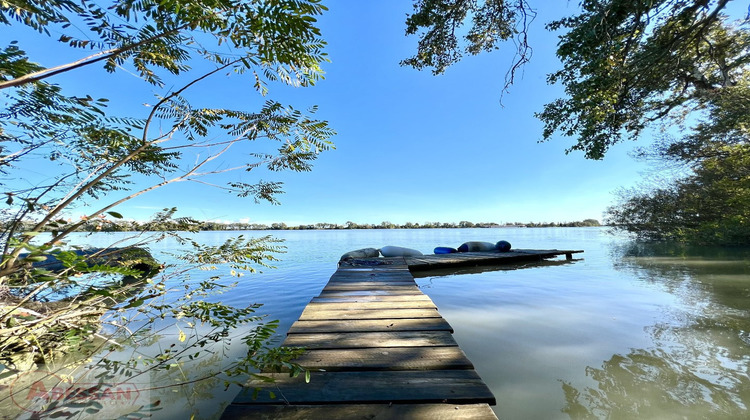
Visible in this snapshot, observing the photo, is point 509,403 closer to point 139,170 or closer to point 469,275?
point 139,170

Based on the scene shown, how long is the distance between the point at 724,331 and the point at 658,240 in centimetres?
2573

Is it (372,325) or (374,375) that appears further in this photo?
(372,325)

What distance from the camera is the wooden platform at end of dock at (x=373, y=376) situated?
175cm

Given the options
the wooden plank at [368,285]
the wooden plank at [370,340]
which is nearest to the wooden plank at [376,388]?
the wooden plank at [370,340]

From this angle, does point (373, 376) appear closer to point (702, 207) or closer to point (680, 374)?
point (680, 374)

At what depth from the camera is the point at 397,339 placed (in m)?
2.89

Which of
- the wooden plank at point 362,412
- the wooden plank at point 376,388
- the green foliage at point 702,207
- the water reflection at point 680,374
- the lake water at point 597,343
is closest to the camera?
the wooden plank at point 362,412

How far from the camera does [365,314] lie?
12.5 feet

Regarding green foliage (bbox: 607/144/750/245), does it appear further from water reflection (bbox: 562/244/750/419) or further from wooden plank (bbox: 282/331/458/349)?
wooden plank (bbox: 282/331/458/349)

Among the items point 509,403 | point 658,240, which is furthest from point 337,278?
point 658,240

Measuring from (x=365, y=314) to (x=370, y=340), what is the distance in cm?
95

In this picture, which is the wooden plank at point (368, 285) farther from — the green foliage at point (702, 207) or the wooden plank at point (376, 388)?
the green foliage at point (702, 207)

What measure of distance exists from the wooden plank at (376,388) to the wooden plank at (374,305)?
1.90m

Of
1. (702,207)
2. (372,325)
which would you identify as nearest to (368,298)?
(372,325)
